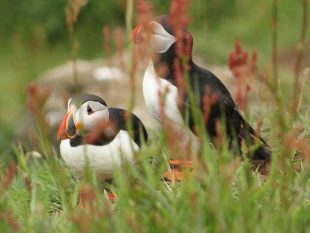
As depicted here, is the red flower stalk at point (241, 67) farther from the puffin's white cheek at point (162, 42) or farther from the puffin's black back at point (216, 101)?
the puffin's white cheek at point (162, 42)

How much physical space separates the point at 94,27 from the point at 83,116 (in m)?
8.35

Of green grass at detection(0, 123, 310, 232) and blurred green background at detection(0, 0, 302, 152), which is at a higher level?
green grass at detection(0, 123, 310, 232)

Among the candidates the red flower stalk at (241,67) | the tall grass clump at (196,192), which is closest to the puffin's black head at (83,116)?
the tall grass clump at (196,192)

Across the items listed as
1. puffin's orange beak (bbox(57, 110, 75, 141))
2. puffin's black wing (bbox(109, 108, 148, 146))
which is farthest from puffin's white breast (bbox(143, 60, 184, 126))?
puffin's orange beak (bbox(57, 110, 75, 141))

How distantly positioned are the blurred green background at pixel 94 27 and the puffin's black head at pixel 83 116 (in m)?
7.11

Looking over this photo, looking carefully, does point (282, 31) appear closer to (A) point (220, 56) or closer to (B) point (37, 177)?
(A) point (220, 56)

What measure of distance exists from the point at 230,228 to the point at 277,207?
0.40m

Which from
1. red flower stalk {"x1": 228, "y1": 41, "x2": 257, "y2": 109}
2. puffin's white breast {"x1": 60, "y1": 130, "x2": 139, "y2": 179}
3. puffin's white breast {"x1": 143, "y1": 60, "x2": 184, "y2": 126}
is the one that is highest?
red flower stalk {"x1": 228, "y1": 41, "x2": 257, "y2": 109}

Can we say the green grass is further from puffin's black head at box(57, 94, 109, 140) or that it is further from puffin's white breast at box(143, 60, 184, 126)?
puffin's white breast at box(143, 60, 184, 126)

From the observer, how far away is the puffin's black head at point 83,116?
13.1 feet

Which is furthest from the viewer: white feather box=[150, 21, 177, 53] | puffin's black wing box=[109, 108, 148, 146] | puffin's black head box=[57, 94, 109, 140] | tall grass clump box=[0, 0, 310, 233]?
white feather box=[150, 21, 177, 53]

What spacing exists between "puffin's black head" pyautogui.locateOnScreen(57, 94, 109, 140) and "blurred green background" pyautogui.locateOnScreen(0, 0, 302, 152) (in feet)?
23.3

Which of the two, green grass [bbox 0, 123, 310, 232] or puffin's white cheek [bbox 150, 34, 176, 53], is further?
puffin's white cheek [bbox 150, 34, 176, 53]

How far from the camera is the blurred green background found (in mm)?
11609
